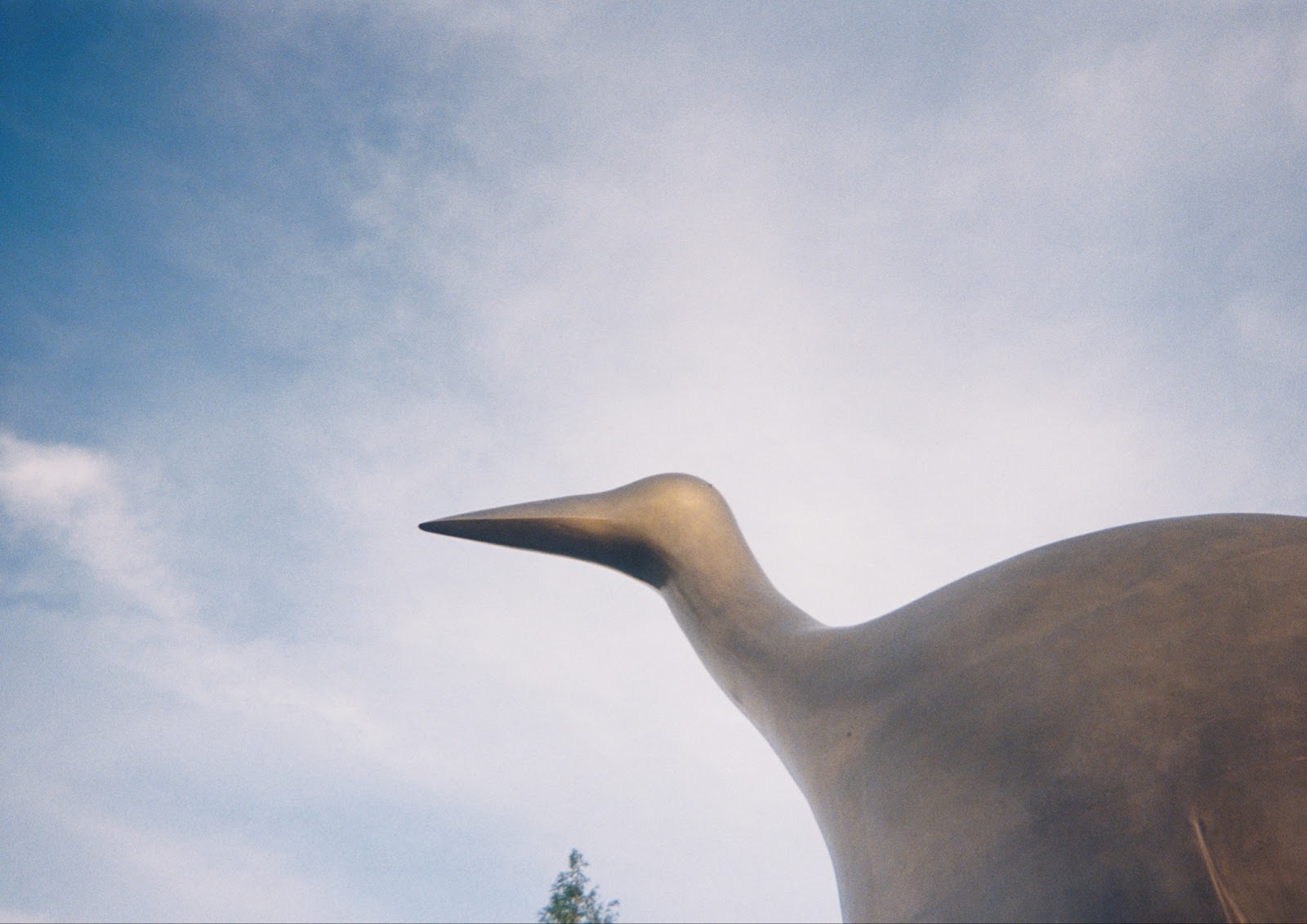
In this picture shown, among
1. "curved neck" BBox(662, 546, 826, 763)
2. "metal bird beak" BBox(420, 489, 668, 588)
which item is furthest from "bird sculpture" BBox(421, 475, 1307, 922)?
"metal bird beak" BBox(420, 489, 668, 588)

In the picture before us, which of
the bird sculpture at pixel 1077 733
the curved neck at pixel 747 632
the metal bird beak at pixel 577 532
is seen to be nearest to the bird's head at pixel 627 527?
the metal bird beak at pixel 577 532

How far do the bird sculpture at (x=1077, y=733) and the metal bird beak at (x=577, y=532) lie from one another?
→ 3.34 ft

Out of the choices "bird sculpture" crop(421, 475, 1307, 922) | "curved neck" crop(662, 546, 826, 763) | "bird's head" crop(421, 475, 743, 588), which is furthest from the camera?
"bird's head" crop(421, 475, 743, 588)

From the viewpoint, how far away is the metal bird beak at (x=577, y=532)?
493cm

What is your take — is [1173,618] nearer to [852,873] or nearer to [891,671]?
[891,671]

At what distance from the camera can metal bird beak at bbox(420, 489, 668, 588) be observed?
493 cm

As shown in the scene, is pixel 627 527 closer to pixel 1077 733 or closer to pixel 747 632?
pixel 747 632

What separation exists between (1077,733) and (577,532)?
2.72 m

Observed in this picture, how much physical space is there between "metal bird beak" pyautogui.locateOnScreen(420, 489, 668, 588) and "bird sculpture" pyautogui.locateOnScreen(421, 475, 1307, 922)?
1019 mm

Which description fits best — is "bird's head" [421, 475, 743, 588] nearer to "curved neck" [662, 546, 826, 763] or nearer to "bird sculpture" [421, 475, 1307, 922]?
"curved neck" [662, 546, 826, 763]

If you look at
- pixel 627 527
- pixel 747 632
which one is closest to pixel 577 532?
pixel 627 527

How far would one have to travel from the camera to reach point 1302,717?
8.89 ft

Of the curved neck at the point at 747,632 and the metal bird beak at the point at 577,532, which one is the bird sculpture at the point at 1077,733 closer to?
the curved neck at the point at 747,632

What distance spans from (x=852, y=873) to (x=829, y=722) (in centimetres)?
60
